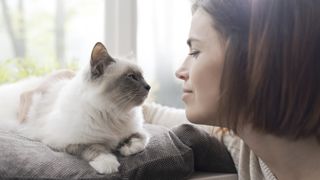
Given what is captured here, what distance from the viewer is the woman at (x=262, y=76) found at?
810mm

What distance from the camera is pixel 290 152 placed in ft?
3.16

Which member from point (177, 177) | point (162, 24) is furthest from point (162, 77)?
point (177, 177)

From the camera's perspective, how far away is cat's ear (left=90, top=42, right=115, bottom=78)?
49.8 inches

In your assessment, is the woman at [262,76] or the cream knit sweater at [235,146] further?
the cream knit sweater at [235,146]

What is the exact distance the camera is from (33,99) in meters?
1.46

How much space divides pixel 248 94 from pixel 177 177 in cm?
38

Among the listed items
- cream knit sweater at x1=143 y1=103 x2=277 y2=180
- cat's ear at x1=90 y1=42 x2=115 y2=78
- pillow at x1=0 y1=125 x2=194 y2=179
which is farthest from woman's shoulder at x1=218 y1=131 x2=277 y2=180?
cat's ear at x1=90 y1=42 x2=115 y2=78

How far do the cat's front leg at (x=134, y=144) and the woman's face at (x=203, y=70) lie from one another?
0.25m

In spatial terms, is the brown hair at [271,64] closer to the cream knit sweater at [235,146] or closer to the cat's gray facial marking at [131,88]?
the cream knit sweater at [235,146]

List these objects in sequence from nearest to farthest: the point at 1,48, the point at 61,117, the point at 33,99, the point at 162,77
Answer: the point at 61,117, the point at 33,99, the point at 1,48, the point at 162,77

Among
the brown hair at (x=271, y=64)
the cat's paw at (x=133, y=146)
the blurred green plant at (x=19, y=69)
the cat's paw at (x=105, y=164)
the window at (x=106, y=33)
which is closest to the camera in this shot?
the brown hair at (x=271, y=64)

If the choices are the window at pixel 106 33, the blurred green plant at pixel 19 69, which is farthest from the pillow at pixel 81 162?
the window at pixel 106 33

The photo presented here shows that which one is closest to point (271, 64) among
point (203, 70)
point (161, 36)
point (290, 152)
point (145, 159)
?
point (203, 70)

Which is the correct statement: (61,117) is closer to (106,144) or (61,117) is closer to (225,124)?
(106,144)
